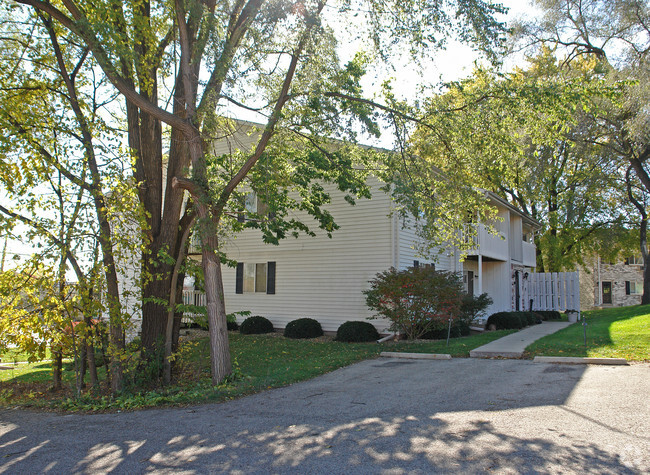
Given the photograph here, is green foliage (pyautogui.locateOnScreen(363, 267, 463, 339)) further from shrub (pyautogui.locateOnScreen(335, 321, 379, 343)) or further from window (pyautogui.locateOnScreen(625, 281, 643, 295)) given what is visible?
window (pyautogui.locateOnScreen(625, 281, 643, 295))

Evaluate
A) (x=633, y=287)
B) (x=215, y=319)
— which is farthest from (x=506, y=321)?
(x=633, y=287)

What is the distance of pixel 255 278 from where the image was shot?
65.1 ft

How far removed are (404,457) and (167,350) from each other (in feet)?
20.1

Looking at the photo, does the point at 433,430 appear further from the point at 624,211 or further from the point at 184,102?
the point at 624,211

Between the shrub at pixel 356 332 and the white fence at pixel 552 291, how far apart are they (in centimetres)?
1295

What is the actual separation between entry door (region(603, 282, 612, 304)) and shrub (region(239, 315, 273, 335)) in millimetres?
37596

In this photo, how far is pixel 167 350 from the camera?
377 inches

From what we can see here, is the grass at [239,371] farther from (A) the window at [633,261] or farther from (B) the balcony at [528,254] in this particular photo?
(A) the window at [633,261]

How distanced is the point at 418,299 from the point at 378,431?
8.74 metres

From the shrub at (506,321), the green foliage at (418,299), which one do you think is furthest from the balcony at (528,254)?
the green foliage at (418,299)

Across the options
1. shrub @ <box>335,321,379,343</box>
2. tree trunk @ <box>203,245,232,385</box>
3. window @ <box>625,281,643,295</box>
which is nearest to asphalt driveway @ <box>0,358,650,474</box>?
tree trunk @ <box>203,245,232,385</box>

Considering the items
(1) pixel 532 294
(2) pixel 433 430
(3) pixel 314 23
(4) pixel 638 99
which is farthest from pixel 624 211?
(2) pixel 433 430

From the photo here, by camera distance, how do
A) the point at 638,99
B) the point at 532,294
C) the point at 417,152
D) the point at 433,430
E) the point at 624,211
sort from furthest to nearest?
the point at 624,211 < the point at 532,294 < the point at 638,99 < the point at 417,152 < the point at 433,430

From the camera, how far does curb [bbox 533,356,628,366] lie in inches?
377
